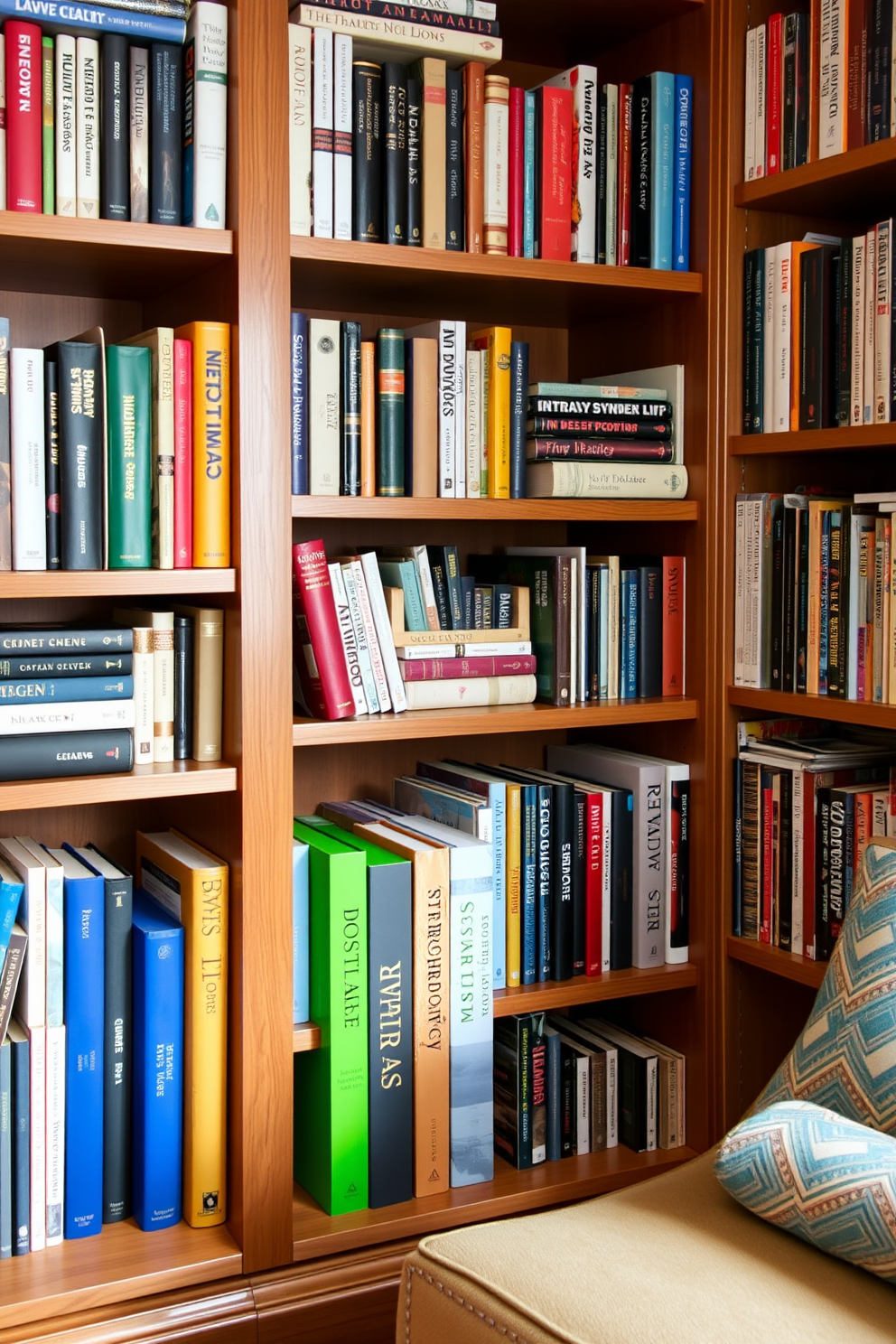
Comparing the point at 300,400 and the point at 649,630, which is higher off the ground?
the point at 300,400

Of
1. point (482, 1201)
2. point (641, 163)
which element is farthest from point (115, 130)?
point (482, 1201)

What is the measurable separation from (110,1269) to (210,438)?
41.6 inches

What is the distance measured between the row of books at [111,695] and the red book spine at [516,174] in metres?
0.70

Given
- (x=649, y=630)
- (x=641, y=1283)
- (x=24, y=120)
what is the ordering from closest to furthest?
(x=641, y=1283), (x=24, y=120), (x=649, y=630)

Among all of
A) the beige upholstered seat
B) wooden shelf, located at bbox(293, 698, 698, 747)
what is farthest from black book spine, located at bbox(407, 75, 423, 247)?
the beige upholstered seat

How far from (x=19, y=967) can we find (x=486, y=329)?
1094 mm

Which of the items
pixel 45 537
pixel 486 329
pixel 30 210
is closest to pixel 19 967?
pixel 45 537

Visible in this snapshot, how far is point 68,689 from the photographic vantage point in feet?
5.45

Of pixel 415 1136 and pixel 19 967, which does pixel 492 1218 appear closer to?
pixel 415 1136

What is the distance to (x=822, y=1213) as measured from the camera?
49.6 inches

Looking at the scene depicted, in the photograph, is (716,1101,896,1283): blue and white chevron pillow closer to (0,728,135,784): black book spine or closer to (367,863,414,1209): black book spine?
(367,863,414,1209): black book spine

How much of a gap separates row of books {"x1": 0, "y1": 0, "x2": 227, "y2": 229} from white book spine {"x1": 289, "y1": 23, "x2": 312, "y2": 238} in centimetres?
10

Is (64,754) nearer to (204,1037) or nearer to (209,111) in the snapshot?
(204,1037)

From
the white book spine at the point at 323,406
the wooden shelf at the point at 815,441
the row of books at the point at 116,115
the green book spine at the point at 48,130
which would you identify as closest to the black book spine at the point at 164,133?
the row of books at the point at 116,115
